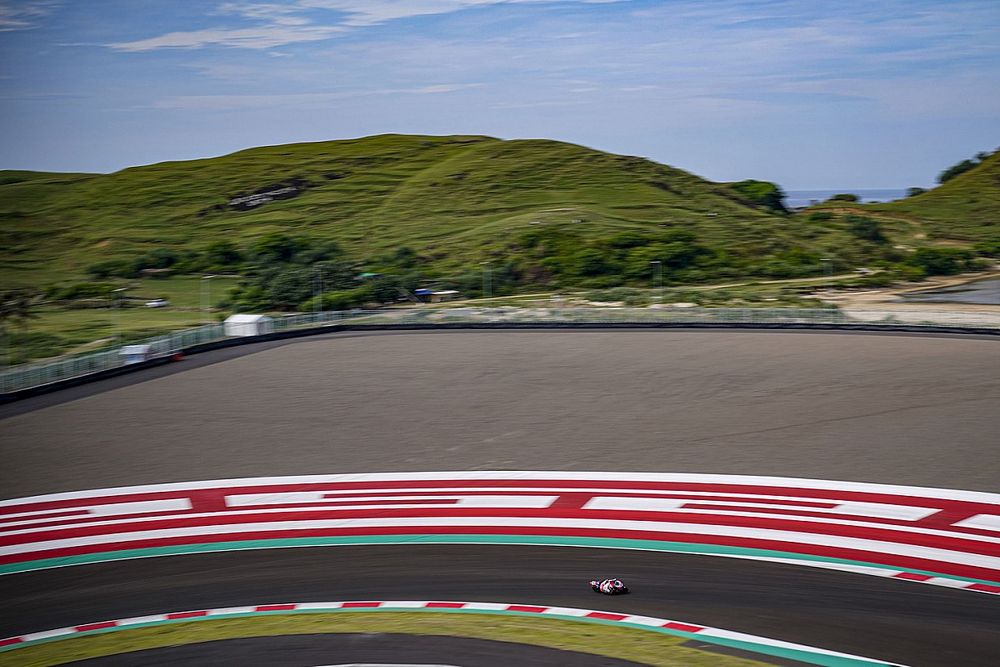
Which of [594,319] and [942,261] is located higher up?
[942,261]

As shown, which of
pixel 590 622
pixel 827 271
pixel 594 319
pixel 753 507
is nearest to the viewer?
pixel 590 622

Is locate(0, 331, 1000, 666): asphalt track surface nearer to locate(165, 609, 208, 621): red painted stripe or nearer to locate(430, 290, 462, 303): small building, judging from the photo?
locate(165, 609, 208, 621): red painted stripe

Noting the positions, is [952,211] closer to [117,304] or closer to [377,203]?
[377,203]

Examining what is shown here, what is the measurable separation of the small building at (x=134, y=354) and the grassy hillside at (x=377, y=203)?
159ft

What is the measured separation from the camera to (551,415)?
2697cm

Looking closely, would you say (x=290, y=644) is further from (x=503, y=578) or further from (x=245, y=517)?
(x=245, y=517)

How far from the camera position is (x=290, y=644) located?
39.7 feet

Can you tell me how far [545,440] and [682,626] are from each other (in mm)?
11830

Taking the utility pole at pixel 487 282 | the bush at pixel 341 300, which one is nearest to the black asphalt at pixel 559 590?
the bush at pixel 341 300

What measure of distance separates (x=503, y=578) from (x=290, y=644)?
11.1 ft

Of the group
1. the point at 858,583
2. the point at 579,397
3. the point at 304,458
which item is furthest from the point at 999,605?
the point at 579,397

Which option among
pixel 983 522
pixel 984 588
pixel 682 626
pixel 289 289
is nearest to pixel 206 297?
pixel 289 289

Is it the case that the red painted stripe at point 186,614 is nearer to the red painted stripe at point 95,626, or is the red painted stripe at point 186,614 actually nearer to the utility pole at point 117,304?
the red painted stripe at point 95,626

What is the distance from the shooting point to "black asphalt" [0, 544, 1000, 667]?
11906mm
